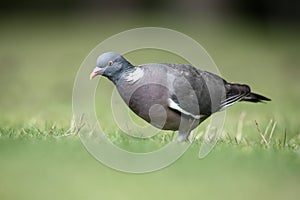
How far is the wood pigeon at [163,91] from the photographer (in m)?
5.26

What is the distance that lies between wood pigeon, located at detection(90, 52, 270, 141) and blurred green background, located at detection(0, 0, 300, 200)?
247 mm

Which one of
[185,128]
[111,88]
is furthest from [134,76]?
[111,88]

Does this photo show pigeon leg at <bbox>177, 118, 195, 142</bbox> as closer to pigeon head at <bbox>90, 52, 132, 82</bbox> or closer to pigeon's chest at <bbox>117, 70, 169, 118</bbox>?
pigeon's chest at <bbox>117, 70, 169, 118</bbox>

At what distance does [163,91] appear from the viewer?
5.29m

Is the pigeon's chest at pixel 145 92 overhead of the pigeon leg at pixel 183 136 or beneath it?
overhead

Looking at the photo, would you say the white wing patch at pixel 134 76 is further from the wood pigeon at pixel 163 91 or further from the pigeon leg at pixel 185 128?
the pigeon leg at pixel 185 128

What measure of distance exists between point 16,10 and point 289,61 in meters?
7.85

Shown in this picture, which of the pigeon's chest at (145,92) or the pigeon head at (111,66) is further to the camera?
the pigeon head at (111,66)

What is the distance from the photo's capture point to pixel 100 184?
3928 mm

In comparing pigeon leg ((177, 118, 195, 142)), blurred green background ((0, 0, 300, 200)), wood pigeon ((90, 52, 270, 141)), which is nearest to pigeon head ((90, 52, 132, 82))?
wood pigeon ((90, 52, 270, 141))

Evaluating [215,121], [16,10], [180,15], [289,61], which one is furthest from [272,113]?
[16,10]

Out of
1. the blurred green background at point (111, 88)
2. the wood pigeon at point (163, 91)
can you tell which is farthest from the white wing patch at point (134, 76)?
the blurred green background at point (111, 88)

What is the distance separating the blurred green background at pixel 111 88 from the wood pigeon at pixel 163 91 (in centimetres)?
25

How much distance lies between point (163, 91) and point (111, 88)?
440 cm
